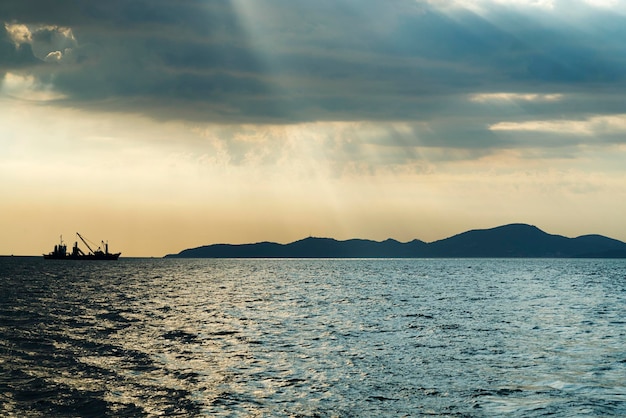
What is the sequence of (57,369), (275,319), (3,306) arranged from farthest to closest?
(3,306)
(275,319)
(57,369)

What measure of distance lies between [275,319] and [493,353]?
1109 inches

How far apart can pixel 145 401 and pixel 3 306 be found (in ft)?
194

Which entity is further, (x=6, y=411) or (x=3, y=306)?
(x=3, y=306)

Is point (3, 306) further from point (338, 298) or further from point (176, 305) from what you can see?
point (338, 298)

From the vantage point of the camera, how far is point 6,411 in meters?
27.3

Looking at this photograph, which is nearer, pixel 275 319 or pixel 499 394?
pixel 499 394

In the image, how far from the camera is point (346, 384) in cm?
3409

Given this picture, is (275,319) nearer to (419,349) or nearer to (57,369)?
(419,349)

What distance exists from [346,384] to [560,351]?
18.5 m

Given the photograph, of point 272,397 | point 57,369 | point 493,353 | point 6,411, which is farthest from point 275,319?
point 6,411

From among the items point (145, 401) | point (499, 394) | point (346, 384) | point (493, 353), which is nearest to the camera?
point (145, 401)

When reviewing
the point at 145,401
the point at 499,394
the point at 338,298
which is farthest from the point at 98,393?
the point at 338,298

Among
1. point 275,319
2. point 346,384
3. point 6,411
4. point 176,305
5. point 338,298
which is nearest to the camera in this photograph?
point 6,411

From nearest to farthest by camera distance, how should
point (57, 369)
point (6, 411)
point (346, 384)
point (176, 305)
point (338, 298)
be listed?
point (6, 411), point (346, 384), point (57, 369), point (176, 305), point (338, 298)
